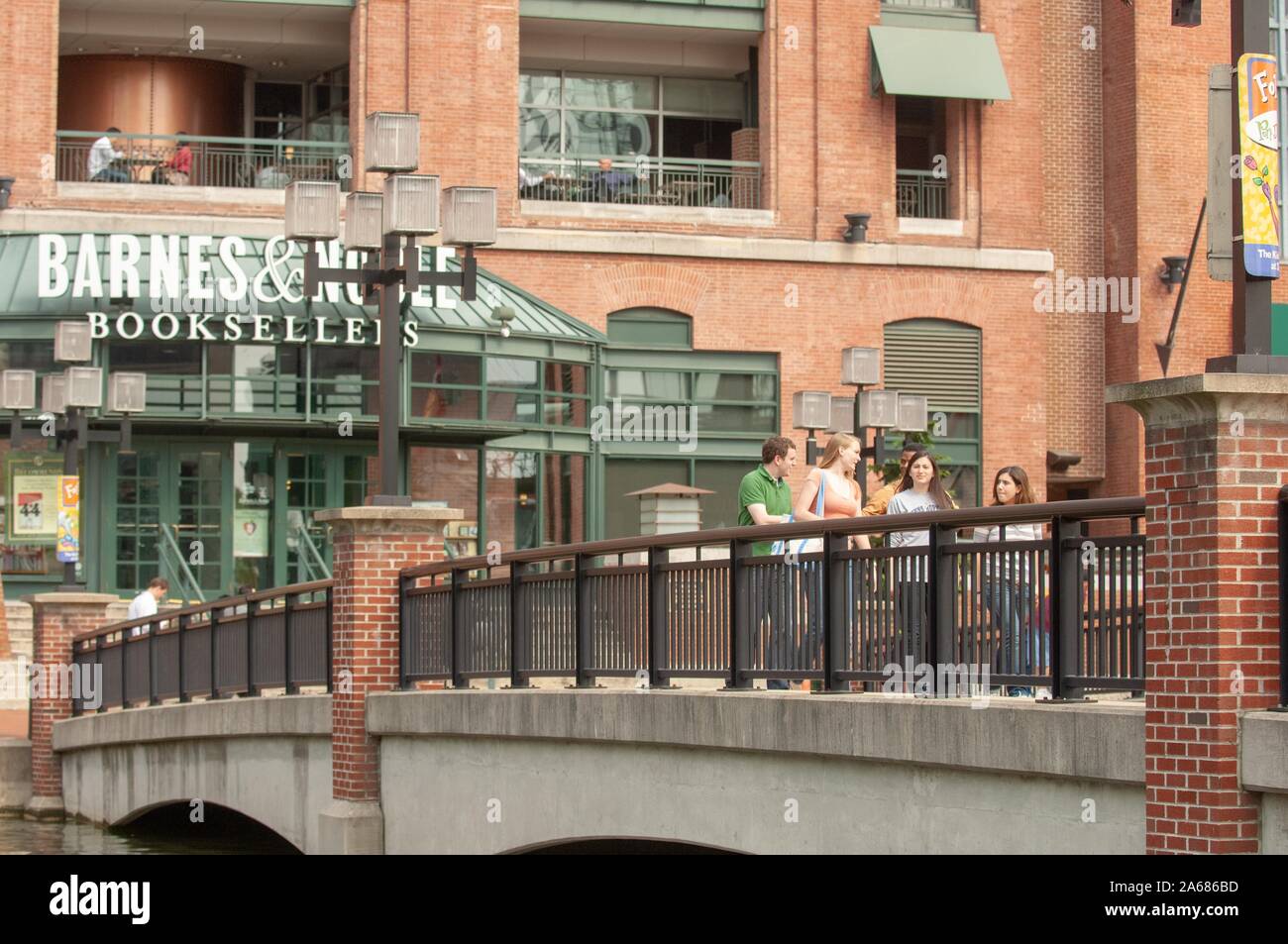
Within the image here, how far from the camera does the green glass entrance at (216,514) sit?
30750 millimetres

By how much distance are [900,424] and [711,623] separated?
14434 mm

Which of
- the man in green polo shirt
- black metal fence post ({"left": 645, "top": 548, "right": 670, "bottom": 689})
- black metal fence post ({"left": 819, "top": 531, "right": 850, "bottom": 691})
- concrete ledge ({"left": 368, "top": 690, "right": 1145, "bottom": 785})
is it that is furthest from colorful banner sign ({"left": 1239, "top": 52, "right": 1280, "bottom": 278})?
black metal fence post ({"left": 645, "top": 548, "right": 670, "bottom": 689})

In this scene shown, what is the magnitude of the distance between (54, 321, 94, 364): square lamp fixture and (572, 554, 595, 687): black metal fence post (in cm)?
1245

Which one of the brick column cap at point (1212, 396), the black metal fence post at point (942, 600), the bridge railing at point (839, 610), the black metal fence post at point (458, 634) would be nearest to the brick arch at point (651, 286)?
the bridge railing at point (839, 610)

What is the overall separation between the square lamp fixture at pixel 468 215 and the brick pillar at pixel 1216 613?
9.45 m

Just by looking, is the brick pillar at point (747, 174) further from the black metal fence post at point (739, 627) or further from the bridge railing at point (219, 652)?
the black metal fence post at point (739, 627)

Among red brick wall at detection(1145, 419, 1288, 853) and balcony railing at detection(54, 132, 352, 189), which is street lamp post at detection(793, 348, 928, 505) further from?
red brick wall at detection(1145, 419, 1288, 853)

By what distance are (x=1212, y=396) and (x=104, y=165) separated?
2621 centimetres

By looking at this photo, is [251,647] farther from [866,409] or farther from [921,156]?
[921,156]

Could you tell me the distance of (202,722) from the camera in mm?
20438

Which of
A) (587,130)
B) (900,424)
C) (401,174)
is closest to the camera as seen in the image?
(401,174)

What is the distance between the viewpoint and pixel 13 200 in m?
31.3
